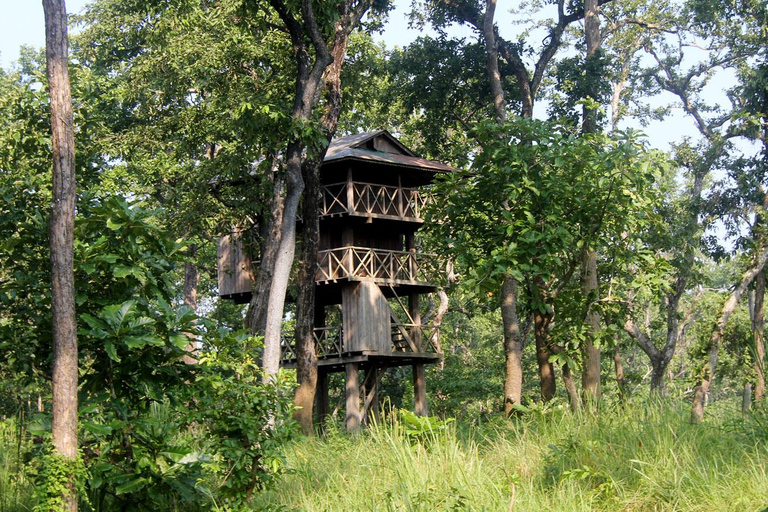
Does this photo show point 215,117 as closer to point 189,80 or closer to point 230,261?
point 189,80

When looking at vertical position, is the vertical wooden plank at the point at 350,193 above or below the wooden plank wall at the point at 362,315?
above

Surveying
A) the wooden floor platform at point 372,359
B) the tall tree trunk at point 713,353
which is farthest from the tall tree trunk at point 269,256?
the tall tree trunk at point 713,353

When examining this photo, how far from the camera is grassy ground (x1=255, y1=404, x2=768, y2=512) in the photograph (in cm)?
746

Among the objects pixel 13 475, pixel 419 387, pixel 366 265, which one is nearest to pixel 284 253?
pixel 13 475

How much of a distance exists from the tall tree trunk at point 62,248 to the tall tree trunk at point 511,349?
927cm

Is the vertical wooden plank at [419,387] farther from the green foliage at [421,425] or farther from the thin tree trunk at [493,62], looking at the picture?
the green foliage at [421,425]

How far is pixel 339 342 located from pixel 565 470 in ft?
59.2

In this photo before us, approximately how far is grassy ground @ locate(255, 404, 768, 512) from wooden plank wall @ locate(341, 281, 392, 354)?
51.5 ft

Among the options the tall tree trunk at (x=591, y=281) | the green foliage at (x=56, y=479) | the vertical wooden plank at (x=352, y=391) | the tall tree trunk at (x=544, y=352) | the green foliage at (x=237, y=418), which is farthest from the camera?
the vertical wooden plank at (x=352, y=391)

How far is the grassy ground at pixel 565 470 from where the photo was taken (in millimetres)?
7461

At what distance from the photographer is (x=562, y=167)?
44.0ft

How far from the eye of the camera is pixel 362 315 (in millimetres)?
25562

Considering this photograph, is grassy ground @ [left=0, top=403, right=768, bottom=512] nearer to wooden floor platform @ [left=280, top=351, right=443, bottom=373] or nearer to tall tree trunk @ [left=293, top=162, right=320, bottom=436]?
tall tree trunk @ [left=293, top=162, right=320, bottom=436]

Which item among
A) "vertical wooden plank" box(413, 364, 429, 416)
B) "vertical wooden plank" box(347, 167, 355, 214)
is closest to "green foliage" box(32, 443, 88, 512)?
"vertical wooden plank" box(347, 167, 355, 214)
